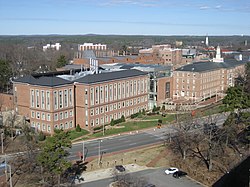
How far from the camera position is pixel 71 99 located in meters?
58.2

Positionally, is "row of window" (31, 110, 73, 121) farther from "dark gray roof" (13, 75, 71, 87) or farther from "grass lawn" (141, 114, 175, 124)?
"grass lawn" (141, 114, 175, 124)

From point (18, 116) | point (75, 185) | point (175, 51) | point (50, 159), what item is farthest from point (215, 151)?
point (175, 51)

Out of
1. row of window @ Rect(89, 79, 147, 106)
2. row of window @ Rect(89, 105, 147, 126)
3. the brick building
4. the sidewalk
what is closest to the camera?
the sidewalk

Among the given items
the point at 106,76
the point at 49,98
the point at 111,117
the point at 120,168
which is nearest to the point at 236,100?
the point at 111,117

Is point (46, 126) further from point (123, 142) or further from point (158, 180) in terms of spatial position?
point (158, 180)

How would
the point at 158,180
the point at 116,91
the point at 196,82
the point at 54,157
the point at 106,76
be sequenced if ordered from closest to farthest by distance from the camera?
the point at 54,157 < the point at 158,180 < the point at 106,76 < the point at 116,91 < the point at 196,82

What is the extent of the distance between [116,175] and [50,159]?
312 inches

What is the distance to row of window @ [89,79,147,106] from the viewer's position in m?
59.3

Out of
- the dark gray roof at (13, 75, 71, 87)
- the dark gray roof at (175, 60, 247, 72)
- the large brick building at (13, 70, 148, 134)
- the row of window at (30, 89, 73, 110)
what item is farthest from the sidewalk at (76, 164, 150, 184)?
the dark gray roof at (175, 60, 247, 72)

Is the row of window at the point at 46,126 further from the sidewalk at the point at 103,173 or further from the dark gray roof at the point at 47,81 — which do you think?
the sidewalk at the point at 103,173

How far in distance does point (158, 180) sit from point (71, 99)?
25.1m

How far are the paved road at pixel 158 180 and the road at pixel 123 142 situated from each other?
6.86 metres

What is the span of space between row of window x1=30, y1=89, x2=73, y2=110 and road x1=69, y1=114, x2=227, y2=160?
28.8 feet

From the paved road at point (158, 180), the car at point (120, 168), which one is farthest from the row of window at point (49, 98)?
the paved road at point (158, 180)
